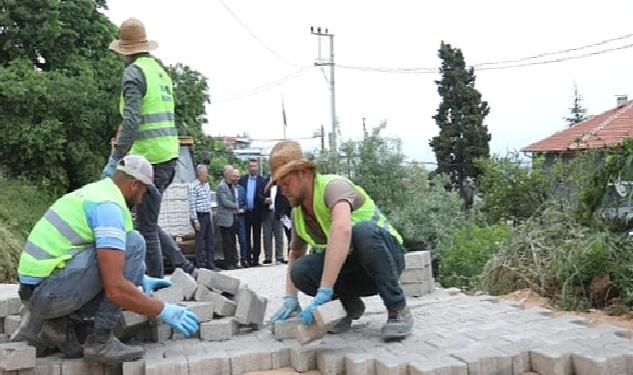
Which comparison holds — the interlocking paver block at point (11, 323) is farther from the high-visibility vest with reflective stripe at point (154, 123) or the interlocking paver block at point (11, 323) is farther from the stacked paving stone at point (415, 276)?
the stacked paving stone at point (415, 276)

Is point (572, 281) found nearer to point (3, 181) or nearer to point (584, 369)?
point (584, 369)

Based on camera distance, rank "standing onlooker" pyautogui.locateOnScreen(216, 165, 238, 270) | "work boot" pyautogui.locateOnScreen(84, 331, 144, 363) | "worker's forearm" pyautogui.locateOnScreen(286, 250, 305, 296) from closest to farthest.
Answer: "work boot" pyautogui.locateOnScreen(84, 331, 144, 363) → "worker's forearm" pyautogui.locateOnScreen(286, 250, 305, 296) → "standing onlooker" pyautogui.locateOnScreen(216, 165, 238, 270)

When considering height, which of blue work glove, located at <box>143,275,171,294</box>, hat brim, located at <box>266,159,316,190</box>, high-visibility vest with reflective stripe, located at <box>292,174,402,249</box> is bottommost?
blue work glove, located at <box>143,275,171,294</box>

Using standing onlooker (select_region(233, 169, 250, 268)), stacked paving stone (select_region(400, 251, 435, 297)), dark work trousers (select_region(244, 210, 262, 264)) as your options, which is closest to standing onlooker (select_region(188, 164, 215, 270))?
standing onlooker (select_region(233, 169, 250, 268))

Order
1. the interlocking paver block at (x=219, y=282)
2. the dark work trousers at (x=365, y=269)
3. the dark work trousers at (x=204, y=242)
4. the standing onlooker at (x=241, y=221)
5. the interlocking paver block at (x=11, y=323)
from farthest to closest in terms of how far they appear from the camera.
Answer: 1. the standing onlooker at (x=241, y=221)
2. the dark work trousers at (x=204, y=242)
3. the interlocking paver block at (x=219, y=282)
4. the interlocking paver block at (x=11, y=323)
5. the dark work trousers at (x=365, y=269)

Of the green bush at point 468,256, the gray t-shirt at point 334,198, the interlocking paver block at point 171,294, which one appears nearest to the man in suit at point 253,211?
the green bush at point 468,256

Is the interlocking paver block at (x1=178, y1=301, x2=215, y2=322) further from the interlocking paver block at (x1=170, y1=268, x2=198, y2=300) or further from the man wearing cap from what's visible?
the man wearing cap

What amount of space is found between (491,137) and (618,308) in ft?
83.1

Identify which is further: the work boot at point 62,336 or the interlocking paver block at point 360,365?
the work boot at point 62,336

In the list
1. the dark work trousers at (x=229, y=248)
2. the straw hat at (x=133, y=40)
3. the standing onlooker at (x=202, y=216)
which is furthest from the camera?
the dark work trousers at (x=229, y=248)

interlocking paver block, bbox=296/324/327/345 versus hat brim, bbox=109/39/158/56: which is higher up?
hat brim, bbox=109/39/158/56

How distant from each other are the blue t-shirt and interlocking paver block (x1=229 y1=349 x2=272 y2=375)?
2.58 ft

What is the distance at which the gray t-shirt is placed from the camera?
3.92 m

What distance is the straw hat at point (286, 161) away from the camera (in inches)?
155
